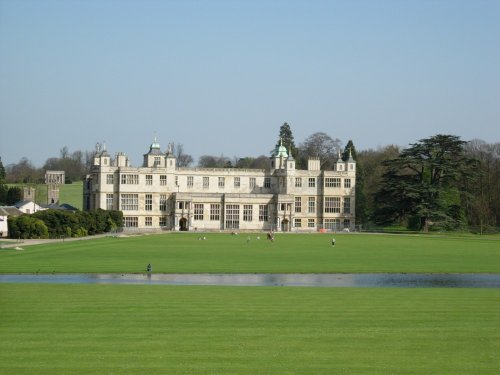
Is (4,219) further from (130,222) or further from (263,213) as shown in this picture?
(263,213)

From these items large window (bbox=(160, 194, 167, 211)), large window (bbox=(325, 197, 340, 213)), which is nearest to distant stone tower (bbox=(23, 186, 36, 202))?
large window (bbox=(160, 194, 167, 211))

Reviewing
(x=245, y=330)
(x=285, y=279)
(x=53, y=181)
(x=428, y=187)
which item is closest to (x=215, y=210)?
(x=428, y=187)

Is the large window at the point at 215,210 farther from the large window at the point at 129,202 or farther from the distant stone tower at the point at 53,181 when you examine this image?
the distant stone tower at the point at 53,181

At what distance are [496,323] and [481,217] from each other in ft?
218

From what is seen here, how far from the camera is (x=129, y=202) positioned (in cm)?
8069

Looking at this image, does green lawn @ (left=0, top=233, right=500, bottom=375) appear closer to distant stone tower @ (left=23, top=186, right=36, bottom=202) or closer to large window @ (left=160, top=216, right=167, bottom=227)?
large window @ (left=160, top=216, right=167, bottom=227)

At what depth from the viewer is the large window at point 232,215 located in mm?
82000

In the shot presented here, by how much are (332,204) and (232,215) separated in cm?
1080

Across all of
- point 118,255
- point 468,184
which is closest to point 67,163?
point 468,184

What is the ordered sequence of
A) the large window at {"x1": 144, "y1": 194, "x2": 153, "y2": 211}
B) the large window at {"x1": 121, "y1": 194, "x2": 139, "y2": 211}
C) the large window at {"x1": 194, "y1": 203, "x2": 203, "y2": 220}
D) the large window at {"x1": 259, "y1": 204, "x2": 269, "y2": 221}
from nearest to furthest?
the large window at {"x1": 121, "y1": 194, "x2": 139, "y2": 211} < the large window at {"x1": 144, "y1": 194, "x2": 153, "y2": 211} < the large window at {"x1": 194, "y1": 203, "x2": 203, "y2": 220} < the large window at {"x1": 259, "y1": 204, "x2": 269, "y2": 221}

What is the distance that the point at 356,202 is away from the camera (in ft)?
302

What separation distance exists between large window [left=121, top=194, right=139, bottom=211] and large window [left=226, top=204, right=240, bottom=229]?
8965 mm

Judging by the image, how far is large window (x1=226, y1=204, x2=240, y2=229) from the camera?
3228 inches

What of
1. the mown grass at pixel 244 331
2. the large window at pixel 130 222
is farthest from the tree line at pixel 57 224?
the mown grass at pixel 244 331
